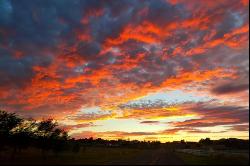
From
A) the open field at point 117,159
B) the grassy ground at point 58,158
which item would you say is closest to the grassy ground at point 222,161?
the open field at point 117,159

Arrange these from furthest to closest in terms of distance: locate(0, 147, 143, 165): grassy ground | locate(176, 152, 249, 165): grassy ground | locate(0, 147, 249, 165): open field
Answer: locate(0, 147, 143, 165): grassy ground → locate(176, 152, 249, 165): grassy ground → locate(0, 147, 249, 165): open field

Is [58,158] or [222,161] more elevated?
[222,161]

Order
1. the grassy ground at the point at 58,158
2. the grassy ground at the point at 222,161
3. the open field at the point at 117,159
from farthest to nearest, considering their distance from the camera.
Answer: the grassy ground at the point at 58,158, the grassy ground at the point at 222,161, the open field at the point at 117,159

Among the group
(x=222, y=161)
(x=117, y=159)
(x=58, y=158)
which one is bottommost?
(x=58, y=158)

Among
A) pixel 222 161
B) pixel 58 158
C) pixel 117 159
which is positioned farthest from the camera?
pixel 58 158

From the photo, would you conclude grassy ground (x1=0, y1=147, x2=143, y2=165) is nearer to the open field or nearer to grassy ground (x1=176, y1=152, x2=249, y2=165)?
the open field

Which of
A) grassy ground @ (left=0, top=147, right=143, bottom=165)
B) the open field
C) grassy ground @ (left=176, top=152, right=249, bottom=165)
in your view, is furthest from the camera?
grassy ground @ (left=0, top=147, right=143, bottom=165)

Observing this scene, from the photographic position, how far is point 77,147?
→ 10500 cm

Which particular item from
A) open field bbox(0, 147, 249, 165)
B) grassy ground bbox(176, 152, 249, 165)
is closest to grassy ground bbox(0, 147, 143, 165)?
open field bbox(0, 147, 249, 165)

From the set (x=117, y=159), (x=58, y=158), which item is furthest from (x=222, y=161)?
(x=58, y=158)

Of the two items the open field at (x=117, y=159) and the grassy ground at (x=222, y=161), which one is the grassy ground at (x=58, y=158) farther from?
the grassy ground at (x=222, y=161)

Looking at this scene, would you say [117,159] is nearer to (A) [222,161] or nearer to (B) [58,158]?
(B) [58,158]

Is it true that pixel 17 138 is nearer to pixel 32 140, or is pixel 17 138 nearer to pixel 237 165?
pixel 32 140

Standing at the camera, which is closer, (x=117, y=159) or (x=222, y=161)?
(x=222, y=161)
